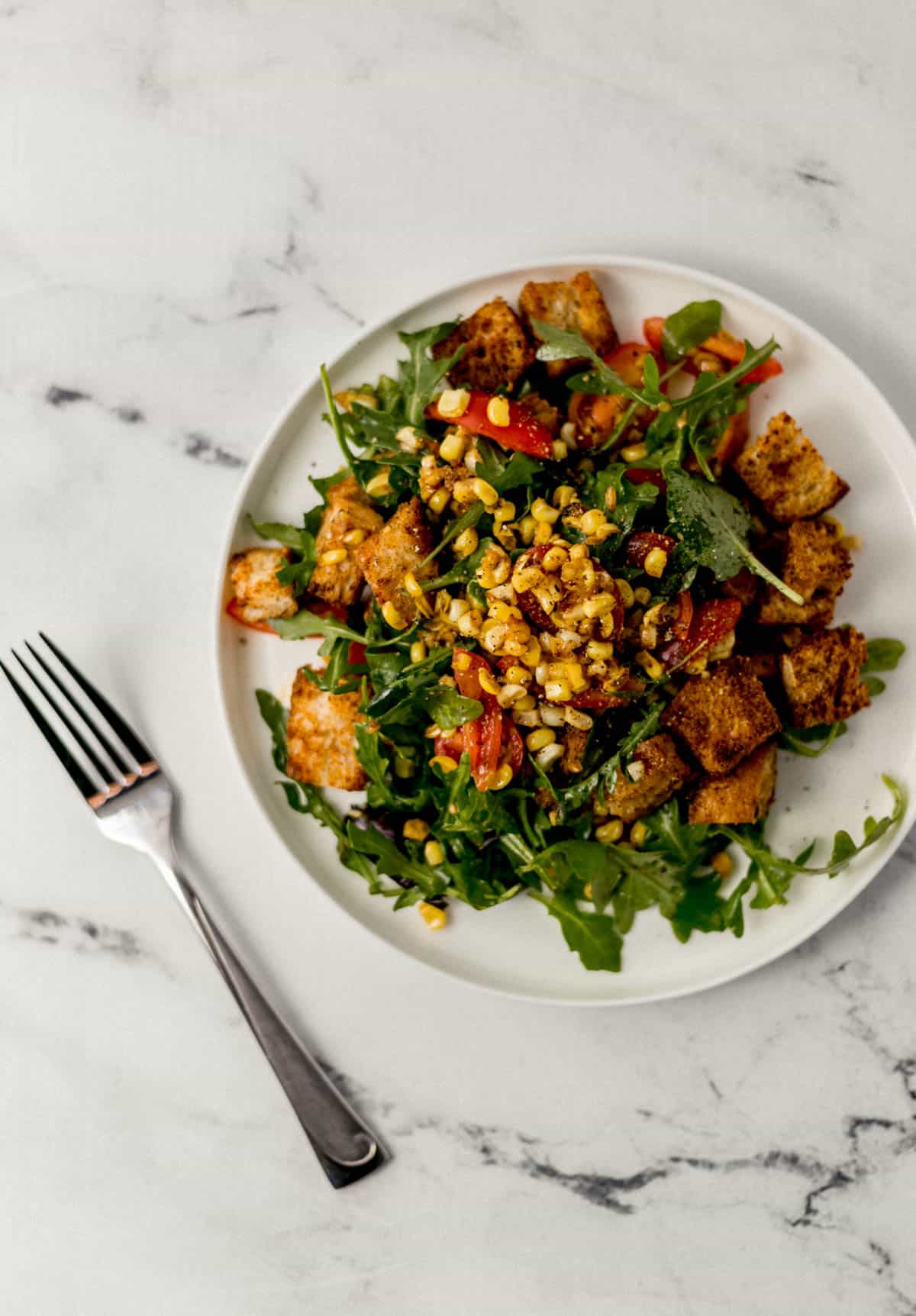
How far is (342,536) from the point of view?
293 centimetres

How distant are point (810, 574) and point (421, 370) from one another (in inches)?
50.1

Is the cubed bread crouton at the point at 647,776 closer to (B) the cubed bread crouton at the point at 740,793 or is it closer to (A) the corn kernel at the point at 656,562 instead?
(B) the cubed bread crouton at the point at 740,793

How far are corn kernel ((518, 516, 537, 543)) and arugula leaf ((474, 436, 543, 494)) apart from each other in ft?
0.37

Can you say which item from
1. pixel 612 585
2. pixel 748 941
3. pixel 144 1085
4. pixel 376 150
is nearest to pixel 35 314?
pixel 376 150

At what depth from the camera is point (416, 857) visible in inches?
122

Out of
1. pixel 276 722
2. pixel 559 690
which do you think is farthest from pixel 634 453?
pixel 276 722

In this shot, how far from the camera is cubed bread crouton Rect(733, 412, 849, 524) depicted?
2.81m

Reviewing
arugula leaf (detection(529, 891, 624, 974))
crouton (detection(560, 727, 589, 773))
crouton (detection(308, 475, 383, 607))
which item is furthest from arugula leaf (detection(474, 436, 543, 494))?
arugula leaf (detection(529, 891, 624, 974))

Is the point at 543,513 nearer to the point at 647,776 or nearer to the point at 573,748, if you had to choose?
the point at 573,748

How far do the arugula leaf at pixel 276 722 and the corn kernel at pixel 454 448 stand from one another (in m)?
0.98

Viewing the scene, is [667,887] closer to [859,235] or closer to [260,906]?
[260,906]

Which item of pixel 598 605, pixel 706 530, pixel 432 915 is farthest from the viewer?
pixel 432 915

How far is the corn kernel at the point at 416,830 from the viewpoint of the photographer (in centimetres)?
309

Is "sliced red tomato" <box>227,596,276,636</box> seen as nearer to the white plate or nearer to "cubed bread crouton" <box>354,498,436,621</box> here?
the white plate
